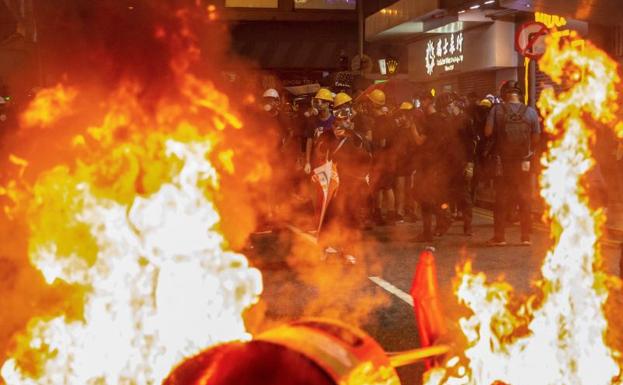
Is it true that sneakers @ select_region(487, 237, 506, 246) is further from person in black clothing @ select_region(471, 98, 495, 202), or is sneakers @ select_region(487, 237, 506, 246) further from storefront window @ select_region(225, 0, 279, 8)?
storefront window @ select_region(225, 0, 279, 8)

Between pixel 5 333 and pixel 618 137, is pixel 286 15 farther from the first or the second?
pixel 5 333

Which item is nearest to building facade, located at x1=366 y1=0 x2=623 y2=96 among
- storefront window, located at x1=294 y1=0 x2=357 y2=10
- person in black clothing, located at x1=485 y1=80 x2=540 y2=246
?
person in black clothing, located at x1=485 y1=80 x2=540 y2=246

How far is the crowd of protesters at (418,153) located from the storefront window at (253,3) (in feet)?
67.0

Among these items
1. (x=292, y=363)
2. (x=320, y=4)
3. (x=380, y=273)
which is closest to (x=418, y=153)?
(x=380, y=273)

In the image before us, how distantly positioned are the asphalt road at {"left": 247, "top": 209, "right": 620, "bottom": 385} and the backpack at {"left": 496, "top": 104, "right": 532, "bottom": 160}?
110cm

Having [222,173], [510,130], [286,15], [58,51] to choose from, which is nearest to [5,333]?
[510,130]

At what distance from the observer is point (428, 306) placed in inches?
162

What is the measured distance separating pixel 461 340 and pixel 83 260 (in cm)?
256

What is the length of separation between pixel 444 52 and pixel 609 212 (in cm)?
1207

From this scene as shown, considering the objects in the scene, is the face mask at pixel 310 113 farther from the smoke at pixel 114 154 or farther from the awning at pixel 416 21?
the awning at pixel 416 21

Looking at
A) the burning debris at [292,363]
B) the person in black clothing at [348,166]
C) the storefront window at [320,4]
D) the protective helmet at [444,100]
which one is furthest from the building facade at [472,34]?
the burning debris at [292,363]

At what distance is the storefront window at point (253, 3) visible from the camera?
34.1m

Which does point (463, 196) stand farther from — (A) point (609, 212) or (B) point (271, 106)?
(A) point (609, 212)

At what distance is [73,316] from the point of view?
16.9ft
